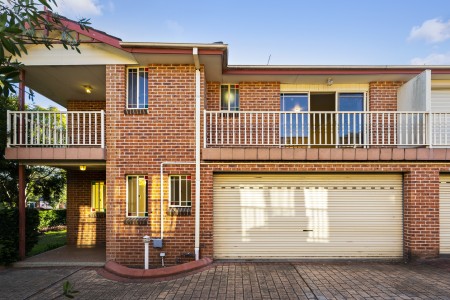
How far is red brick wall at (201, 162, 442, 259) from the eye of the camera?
325 inches

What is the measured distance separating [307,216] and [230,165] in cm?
261

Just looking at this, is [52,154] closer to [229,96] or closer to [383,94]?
[229,96]

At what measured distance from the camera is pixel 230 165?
8469mm

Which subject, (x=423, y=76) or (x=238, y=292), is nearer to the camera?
(x=238, y=292)

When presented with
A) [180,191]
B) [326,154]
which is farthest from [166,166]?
[326,154]

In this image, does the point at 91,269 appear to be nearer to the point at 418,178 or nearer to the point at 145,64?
the point at 145,64

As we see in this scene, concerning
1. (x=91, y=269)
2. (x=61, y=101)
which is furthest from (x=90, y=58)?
(x=91, y=269)

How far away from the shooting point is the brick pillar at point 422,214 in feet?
27.1

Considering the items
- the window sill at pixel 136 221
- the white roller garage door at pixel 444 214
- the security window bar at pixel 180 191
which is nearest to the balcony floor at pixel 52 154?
the window sill at pixel 136 221

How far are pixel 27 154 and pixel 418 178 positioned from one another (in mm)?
10398

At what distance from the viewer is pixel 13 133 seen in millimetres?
8430

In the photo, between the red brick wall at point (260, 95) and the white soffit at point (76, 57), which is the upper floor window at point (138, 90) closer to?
the white soffit at point (76, 57)

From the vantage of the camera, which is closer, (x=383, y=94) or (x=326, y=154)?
(x=326, y=154)

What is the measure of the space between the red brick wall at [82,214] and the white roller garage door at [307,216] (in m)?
4.99
